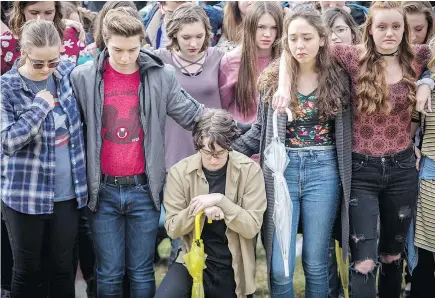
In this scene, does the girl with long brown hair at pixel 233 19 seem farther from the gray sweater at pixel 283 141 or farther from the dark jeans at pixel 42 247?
the dark jeans at pixel 42 247

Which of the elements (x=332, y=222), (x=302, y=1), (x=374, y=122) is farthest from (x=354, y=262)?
(x=302, y=1)

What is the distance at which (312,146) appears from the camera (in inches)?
149

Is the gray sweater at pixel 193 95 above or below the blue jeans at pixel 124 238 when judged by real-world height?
above

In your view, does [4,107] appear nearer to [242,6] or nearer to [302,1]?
[242,6]

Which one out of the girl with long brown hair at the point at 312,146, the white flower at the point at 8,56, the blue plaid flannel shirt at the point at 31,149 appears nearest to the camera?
the blue plaid flannel shirt at the point at 31,149

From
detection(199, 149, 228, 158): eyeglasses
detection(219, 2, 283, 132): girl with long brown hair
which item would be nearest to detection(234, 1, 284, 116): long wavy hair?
detection(219, 2, 283, 132): girl with long brown hair

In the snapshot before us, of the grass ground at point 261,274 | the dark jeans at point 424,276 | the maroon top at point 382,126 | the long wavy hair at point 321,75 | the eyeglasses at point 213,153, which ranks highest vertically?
the long wavy hair at point 321,75

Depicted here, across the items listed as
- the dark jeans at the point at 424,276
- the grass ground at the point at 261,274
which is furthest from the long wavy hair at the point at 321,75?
the grass ground at the point at 261,274

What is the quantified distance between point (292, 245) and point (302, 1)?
2522mm

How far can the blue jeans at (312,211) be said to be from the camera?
3.77 meters

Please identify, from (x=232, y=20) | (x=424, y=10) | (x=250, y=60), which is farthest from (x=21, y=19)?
(x=424, y=10)

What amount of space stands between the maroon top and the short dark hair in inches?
28.0

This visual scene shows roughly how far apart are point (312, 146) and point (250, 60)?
3.12 feet

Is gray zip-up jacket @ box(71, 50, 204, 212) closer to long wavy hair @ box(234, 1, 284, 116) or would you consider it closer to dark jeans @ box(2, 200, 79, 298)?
dark jeans @ box(2, 200, 79, 298)
